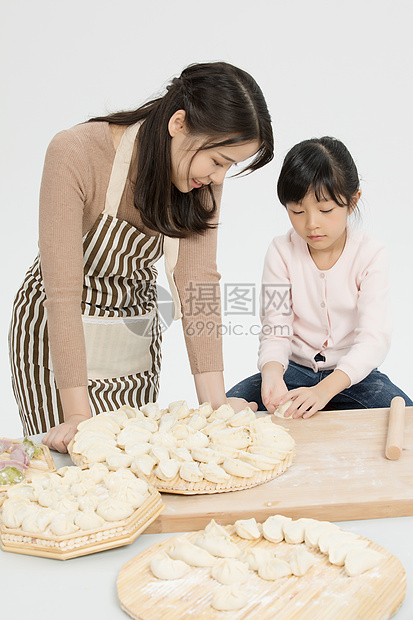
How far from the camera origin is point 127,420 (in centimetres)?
131

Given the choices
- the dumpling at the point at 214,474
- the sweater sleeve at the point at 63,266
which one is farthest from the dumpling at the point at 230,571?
the sweater sleeve at the point at 63,266

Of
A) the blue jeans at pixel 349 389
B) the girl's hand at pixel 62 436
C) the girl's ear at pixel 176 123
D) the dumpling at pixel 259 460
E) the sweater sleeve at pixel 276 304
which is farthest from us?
the sweater sleeve at pixel 276 304

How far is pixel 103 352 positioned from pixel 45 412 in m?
0.23

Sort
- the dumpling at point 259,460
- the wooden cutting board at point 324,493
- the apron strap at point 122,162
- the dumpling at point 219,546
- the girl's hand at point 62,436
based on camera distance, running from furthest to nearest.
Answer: the apron strap at point 122,162 → the girl's hand at point 62,436 → the dumpling at point 259,460 → the wooden cutting board at point 324,493 → the dumpling at point 219,546

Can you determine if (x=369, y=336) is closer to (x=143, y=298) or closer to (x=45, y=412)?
(x=143, y=298)

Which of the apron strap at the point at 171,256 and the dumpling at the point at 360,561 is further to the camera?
the apron strap at the point at 171,256

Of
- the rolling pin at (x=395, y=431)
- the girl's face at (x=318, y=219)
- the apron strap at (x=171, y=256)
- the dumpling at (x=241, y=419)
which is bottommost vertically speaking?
the rolling pin at (x=395, y=431)

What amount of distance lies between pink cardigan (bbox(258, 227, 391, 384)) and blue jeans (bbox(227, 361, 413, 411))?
1.4 inches

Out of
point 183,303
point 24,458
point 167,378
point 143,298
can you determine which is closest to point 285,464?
point 24,458

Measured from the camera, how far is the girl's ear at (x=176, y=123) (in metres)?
1.41

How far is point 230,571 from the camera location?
2.86 feet

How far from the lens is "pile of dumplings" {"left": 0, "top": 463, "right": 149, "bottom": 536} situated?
3.15ft

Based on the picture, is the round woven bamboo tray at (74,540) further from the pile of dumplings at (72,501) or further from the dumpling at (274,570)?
the dumpling at (274,570)

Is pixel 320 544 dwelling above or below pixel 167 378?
above
